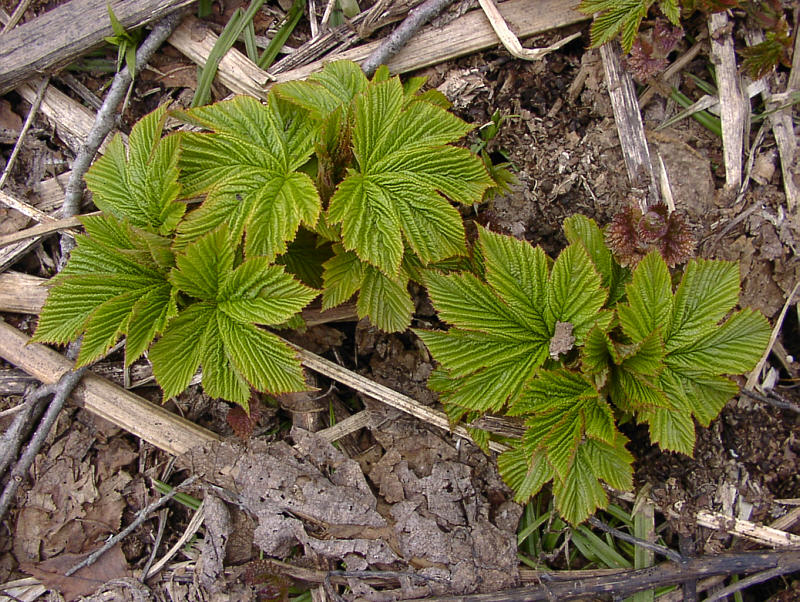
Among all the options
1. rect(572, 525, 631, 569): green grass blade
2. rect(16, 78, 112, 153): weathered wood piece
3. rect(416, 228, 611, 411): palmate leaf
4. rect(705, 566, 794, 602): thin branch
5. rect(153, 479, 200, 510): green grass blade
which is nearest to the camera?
rect(416, 228, 611, 411): palmate leaf

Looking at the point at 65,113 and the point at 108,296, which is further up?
the point at 65,113

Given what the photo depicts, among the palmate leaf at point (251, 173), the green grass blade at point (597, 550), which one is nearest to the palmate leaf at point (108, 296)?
the palmate leaf at point (251, 173)

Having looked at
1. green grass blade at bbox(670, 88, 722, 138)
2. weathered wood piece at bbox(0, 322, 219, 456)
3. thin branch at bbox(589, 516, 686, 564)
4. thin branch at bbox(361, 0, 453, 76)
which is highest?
green grass blade at bbox(670, 88, 722, 138)

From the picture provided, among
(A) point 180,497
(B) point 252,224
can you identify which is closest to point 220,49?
(B) point 252,224

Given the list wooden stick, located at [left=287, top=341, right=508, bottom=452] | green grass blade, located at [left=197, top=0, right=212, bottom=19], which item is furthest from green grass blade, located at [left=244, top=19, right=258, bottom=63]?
wooden stick, located at [left=287, top=341, right=508, bottom=452]

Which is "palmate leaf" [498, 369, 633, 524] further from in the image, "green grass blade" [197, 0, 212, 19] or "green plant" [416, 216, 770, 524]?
"green grass blade" [197, 0, 212, 19]

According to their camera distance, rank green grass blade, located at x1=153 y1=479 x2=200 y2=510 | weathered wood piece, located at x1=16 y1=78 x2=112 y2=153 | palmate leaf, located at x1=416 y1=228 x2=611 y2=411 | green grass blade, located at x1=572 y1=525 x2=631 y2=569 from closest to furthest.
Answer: palmate leaf, located at x1=416 y1=228 x2=611 y2=411, green grass blade, located at x1=572 y1=525 x2=631 y2=569, green grass blade, located at x1=153 y1=479 x2=200 y2=510, weathered wood piece, located at x1=16 y1=78 x2=112 y2=153

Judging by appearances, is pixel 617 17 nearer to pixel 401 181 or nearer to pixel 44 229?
pixel 401 181
